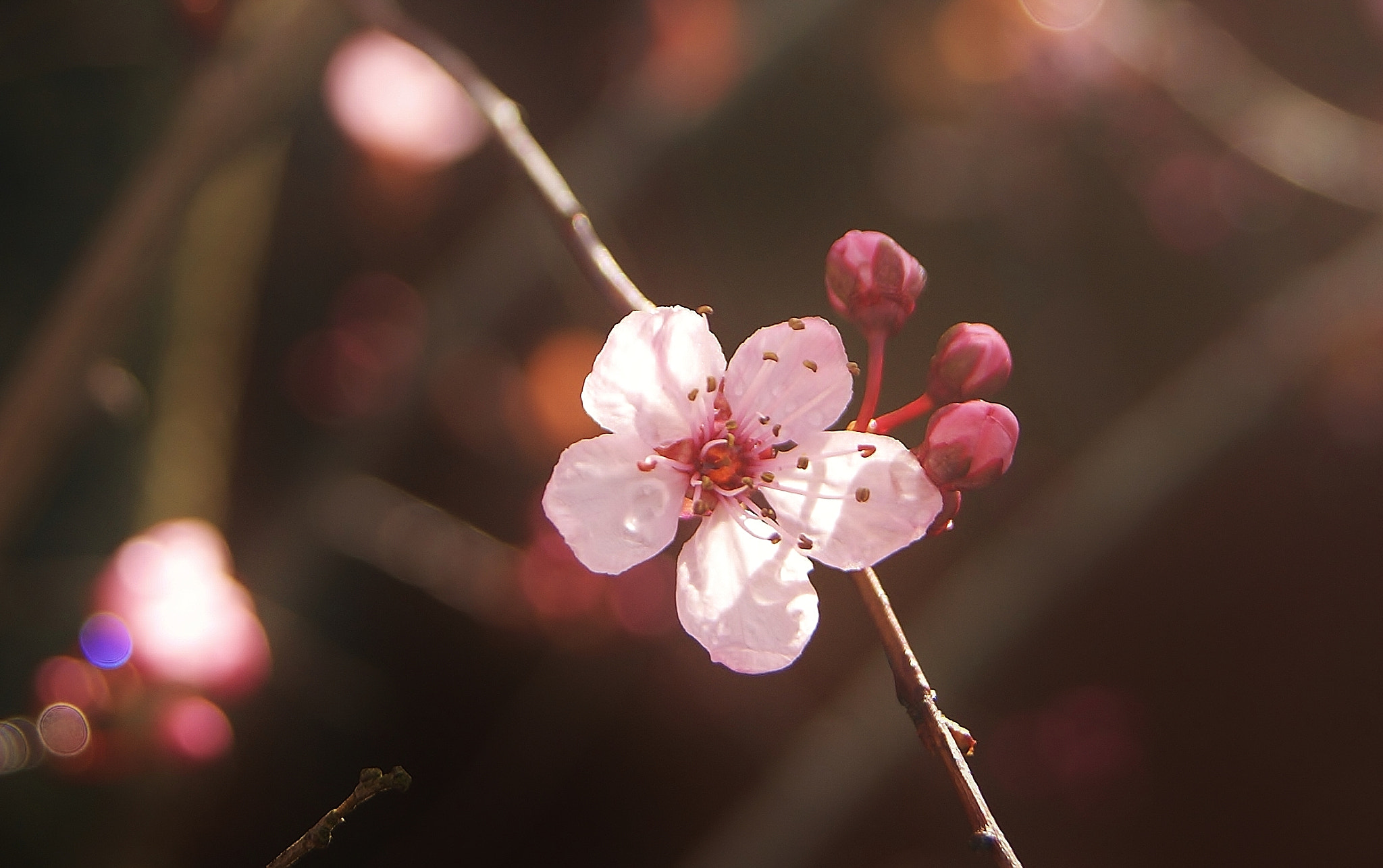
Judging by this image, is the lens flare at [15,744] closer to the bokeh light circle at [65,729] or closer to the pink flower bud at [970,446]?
the bokeh light circle at [65,729]

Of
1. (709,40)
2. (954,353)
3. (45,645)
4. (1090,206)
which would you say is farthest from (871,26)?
(45,645)

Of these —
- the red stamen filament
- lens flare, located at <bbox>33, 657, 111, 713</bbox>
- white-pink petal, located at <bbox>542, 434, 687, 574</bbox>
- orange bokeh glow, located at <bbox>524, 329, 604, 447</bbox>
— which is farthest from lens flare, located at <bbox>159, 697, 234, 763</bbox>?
the red stamen filament

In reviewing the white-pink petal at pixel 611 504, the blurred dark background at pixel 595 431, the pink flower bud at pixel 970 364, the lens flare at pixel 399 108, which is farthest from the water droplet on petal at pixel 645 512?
the lens flare at pixel 399 108

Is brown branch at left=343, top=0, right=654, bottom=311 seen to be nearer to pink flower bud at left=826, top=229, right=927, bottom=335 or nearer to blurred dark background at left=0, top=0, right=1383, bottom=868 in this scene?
pink flower bud at left=826, top=229, right=927, bottom=335

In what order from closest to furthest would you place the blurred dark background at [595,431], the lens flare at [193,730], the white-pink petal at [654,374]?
the white-pink petal at [654,374] → the lens flare at [193,730] → the blurred dark background at [595,431]

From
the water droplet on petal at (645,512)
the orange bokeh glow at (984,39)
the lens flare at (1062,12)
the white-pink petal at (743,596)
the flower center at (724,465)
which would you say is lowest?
the white-pink petal at (743,596)

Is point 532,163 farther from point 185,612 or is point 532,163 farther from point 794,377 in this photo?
point 185,612

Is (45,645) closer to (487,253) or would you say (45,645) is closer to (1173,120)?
(487,253)
